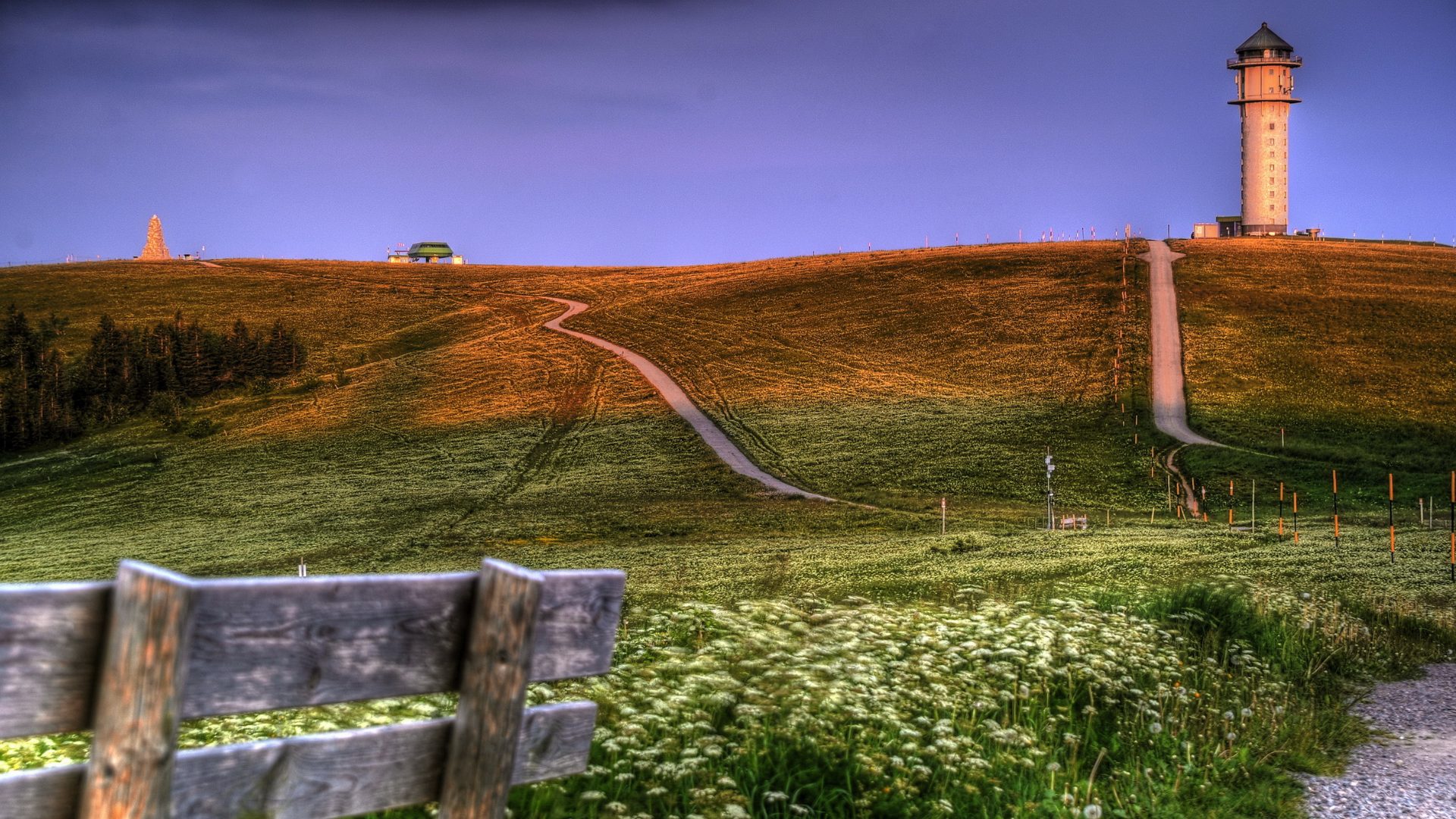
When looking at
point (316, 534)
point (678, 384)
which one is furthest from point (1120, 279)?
point (316, 534)

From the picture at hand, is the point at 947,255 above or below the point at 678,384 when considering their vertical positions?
above

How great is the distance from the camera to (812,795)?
774 cm

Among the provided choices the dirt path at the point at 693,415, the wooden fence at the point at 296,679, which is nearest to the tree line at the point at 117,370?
the dirt path at the point at 693,415

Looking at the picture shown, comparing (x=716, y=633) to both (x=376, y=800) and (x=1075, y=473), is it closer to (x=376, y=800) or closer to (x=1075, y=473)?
(x=376, y=800)

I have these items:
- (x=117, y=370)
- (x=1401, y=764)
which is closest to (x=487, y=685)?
(x=1401, y=764)

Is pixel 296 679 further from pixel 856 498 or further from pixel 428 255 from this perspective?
pixel 428 255

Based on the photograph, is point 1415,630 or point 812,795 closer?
point 812,795

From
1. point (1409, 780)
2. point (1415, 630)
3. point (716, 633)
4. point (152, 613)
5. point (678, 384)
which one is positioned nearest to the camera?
point (152, 613)

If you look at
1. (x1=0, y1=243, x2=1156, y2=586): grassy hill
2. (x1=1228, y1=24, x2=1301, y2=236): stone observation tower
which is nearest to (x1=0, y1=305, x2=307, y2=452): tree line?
(x1=0, y1=243, x2=1156, y2=586): grassy hill

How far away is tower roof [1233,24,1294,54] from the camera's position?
376ft

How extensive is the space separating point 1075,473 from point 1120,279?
41.8 metres

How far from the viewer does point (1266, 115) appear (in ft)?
378

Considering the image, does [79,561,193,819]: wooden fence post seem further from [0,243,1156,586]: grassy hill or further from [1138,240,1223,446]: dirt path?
[1138,240,1223,446]: dirt path

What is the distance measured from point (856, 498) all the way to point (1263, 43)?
8569cm
